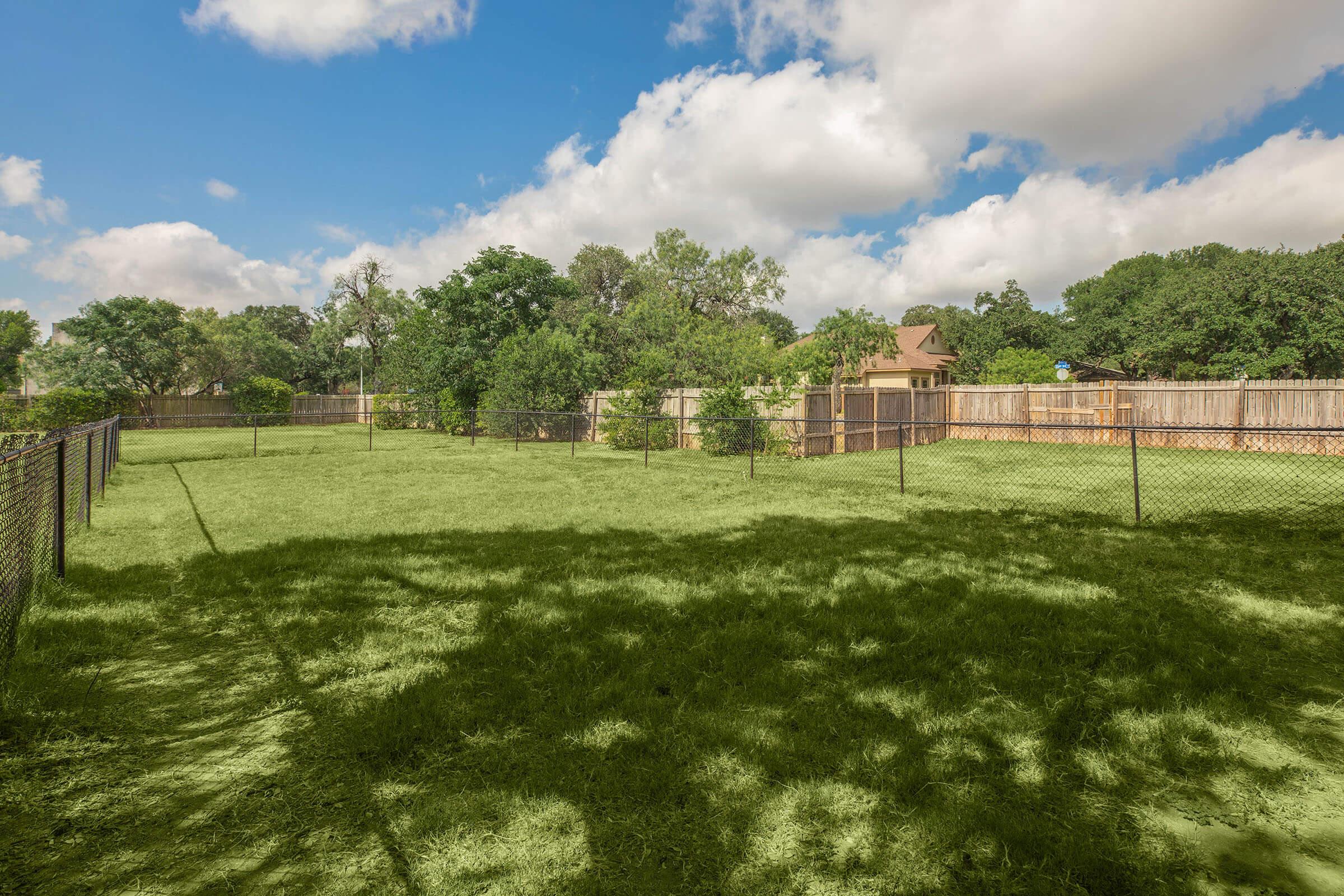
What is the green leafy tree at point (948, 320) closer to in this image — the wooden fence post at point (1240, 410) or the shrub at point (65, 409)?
the wooden fence post at point (1240, 410)

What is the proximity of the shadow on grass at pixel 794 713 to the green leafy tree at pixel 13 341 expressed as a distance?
5257cm

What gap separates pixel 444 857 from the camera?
7.45 ft

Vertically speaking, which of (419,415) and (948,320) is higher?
(948,320)

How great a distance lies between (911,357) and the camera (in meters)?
38.0

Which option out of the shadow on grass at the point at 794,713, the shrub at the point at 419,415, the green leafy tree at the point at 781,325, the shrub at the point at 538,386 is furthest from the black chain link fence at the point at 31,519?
the green leafy tree at the point at 781,325

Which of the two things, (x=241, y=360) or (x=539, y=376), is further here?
(x=241, y=360)

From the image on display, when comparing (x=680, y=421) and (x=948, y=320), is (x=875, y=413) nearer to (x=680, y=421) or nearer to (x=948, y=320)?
(x=680, y=421)

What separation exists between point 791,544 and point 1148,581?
130 inches

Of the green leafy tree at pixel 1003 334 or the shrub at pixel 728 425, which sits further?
the green leafy tree at pixel 1003 334

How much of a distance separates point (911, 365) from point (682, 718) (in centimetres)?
3756

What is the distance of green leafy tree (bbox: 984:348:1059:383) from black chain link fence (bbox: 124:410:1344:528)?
939cm

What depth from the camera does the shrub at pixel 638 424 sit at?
19.0 meters

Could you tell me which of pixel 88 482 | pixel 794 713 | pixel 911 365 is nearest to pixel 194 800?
pixel 794 713

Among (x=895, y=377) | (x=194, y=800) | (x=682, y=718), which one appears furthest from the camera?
(x=895, y=377)
